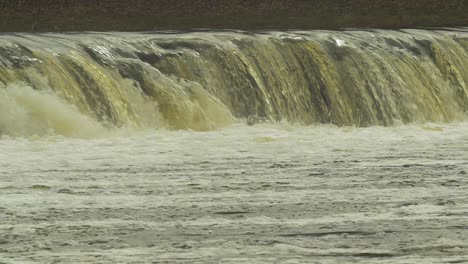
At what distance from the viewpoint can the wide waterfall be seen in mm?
14180

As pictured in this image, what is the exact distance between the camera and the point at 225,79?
54.7ft

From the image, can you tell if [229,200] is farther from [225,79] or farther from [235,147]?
[225,79]

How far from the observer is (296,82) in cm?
1755

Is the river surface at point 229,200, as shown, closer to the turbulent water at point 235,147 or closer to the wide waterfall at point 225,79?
the turbulent water at point 235,147

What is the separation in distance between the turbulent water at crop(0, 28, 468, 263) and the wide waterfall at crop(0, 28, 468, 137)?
0.03m

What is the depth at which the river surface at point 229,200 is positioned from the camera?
25.7 feet

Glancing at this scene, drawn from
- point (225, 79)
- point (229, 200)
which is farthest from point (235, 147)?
point (225, 79)

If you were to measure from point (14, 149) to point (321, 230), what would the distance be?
4.53m

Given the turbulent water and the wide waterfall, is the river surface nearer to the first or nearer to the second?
the turbulent water

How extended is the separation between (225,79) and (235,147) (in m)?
3.92

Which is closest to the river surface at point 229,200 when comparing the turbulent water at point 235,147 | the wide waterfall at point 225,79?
the turbulent water at point 235,147

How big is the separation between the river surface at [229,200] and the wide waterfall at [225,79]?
3.00ft

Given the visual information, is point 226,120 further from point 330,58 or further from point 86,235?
point 86,235

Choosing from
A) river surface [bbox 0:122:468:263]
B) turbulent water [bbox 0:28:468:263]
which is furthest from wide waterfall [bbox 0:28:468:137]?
river surface [bbox 0:122:468:263]
